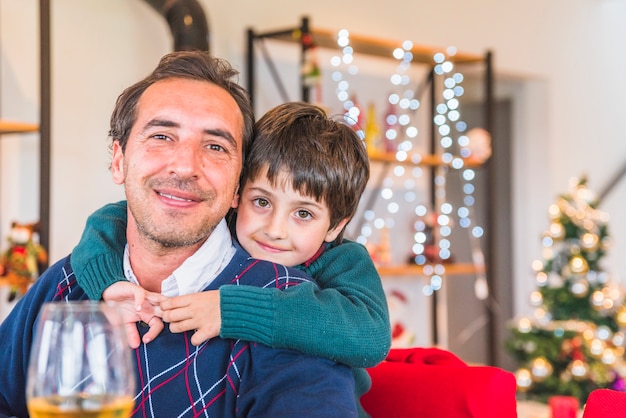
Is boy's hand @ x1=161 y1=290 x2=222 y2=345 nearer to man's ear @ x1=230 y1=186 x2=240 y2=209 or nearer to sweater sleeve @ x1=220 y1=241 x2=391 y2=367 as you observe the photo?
sweater sleeve @ x1=220 y1=241 x2=391 y2=367

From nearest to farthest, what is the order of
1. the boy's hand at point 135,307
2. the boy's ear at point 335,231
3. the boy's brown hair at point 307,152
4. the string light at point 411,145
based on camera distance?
the boy's hand at point 135,307 < the boy's brown hair at point 307,152 < the boy's ear at point 335,231 < the string light at point 411,145

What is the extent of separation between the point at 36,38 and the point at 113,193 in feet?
2.46

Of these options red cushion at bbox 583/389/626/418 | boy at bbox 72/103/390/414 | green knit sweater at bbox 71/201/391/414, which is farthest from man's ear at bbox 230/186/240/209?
red cushion at bbox 583/389/626/418

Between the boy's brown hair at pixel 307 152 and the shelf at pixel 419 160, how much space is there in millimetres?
3010

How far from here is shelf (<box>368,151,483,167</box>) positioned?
4.75 m

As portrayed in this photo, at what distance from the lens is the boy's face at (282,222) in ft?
5.35

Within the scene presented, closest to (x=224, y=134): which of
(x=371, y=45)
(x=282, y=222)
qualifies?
(x=282, y=222)

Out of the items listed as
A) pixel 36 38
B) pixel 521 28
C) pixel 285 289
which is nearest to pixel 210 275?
pixel 285 289

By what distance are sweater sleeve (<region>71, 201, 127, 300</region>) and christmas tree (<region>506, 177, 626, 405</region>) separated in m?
4.05

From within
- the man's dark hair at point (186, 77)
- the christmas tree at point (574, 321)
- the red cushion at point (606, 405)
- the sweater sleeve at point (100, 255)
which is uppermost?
the man's dark hair at point (186, 77)

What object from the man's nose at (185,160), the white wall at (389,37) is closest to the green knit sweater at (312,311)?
the man's nose at (185,160)

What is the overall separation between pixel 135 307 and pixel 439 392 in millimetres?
508

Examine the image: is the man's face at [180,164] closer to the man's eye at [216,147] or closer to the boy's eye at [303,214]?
the man's eye at [216,147]

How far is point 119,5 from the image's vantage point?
413cm
